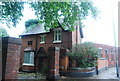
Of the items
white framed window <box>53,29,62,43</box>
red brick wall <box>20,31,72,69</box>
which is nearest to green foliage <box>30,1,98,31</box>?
red brick wall <box>20,31,72,69</box>

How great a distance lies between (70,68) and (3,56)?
27.3 ft

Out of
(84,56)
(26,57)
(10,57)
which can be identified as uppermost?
(10,57)

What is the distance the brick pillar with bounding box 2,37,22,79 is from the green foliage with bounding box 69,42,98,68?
8126 mm

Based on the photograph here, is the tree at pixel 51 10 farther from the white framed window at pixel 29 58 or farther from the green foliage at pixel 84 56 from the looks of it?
the white framed window at pixel 29 58

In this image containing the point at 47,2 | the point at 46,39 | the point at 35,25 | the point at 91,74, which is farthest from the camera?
the point at 35,25

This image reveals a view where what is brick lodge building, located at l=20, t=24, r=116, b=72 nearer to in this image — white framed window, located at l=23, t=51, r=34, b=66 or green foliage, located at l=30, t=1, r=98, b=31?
white framed window, located at l=23, t=51, r=34, b=66

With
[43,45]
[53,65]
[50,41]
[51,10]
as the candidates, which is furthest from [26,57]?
[51,10]

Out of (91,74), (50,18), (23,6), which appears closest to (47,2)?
(50,18)

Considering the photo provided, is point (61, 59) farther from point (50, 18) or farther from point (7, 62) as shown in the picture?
point (7, 62)

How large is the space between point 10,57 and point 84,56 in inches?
346

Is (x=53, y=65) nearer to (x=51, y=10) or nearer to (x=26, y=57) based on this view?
(x=51, y=10)

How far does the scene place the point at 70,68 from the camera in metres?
11.3

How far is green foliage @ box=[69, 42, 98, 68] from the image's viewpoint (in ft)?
37.6

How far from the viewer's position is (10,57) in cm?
412
